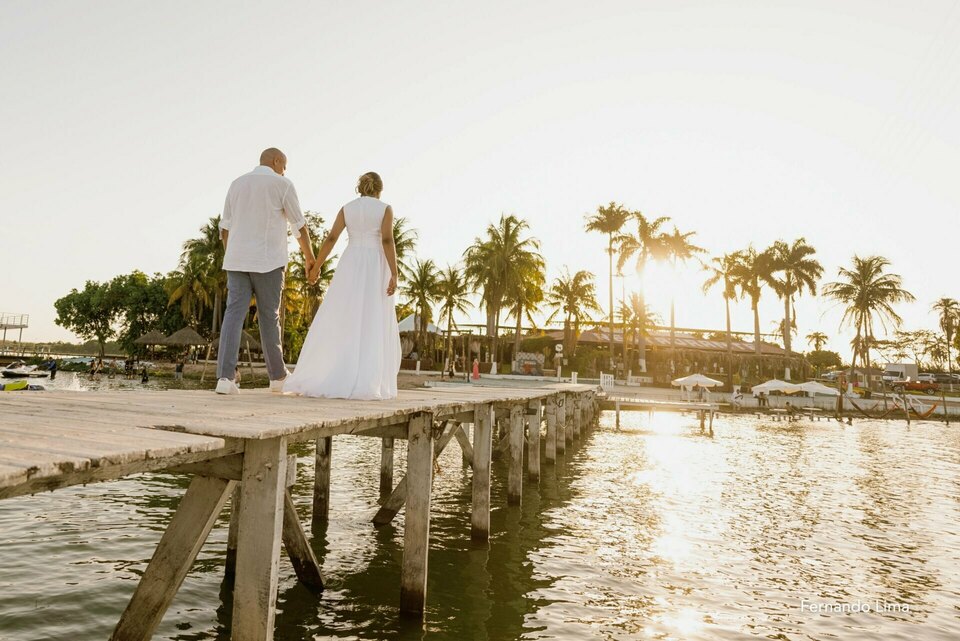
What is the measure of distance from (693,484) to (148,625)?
466 inches

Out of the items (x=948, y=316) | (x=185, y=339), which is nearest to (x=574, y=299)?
(x=185, y=339)

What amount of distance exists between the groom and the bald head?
0.31ft

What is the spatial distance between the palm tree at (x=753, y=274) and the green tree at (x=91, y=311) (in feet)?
199

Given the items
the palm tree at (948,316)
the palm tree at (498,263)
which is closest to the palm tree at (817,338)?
the palm tree at (948,316)

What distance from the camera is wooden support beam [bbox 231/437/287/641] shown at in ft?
9.71

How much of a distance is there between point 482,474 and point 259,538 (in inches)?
195

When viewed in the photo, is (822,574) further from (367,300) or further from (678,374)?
(678,374)

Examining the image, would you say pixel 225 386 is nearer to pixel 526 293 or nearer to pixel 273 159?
pixel 273 159

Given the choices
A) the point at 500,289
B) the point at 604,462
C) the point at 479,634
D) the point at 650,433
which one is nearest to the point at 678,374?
the point at 500,289

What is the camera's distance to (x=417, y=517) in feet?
17.4

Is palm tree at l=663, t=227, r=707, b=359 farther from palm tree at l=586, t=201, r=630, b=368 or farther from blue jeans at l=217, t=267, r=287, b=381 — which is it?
blue jeans at l=217, t=267, r=287, b=381

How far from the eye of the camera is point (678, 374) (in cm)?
5150

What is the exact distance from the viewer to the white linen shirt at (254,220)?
17.9 ft

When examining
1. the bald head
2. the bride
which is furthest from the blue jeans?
the bald head
